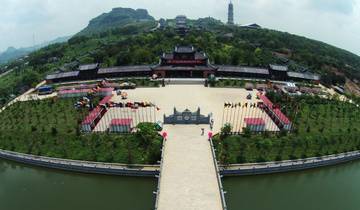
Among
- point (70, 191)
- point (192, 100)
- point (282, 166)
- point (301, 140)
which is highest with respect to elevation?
point (192, 100)

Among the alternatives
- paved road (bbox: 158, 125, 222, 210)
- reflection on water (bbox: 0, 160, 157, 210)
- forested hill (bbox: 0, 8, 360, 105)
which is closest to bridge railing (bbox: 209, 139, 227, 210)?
paved road (bbox: 158, 125, 222, 210)

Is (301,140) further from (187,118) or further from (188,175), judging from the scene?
(188,175)

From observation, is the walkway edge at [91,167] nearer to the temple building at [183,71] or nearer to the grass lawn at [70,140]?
the grass lawn at [70,140]

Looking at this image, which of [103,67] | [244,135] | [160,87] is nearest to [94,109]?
[160,87]

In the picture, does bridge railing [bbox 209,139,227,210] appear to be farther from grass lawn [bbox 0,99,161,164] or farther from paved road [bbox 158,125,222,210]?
grass lawn [bbox 0,99,161,164]

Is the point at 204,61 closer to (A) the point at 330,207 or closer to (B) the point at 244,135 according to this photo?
(B) the point at 244,135

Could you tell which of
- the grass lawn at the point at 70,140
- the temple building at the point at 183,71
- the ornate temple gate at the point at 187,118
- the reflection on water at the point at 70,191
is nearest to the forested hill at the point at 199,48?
the temple building at the point at 183,71

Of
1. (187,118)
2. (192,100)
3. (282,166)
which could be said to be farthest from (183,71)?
(282,166)
